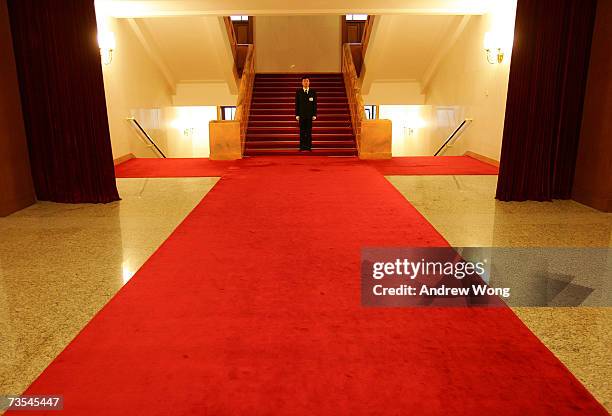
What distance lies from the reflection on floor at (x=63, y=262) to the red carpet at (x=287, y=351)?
142mm

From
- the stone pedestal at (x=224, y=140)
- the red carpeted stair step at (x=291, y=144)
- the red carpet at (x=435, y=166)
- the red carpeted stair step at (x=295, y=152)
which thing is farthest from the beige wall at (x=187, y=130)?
the red carpet at (x=435, y=166)

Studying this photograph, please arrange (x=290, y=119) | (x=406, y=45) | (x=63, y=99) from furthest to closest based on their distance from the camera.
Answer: (x=290, y=119) → (x=406, y=45) → (x=63, y=99)

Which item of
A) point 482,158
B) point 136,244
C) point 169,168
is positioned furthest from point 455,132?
point 136,244

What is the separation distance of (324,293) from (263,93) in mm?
11794

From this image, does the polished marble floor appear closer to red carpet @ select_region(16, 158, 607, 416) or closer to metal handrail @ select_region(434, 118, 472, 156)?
red carpet @ select_region(16, 158, 607, 416)

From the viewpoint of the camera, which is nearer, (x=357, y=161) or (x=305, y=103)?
(x=357, y=161)

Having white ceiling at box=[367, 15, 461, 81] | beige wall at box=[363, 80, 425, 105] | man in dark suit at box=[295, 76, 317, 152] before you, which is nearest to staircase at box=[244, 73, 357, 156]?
man in dark suit at box=[295, 76, 317, 152]

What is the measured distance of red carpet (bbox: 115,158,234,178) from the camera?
28.6ft

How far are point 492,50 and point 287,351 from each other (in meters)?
8.85

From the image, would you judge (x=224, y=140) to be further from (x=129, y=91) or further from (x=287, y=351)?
(x=287, y=351)

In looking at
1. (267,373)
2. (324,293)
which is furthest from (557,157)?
(267,373)

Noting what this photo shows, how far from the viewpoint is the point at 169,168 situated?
30.9 ft

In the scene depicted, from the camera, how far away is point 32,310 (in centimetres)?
320

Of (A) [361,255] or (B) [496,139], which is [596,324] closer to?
(A) [361,255]
